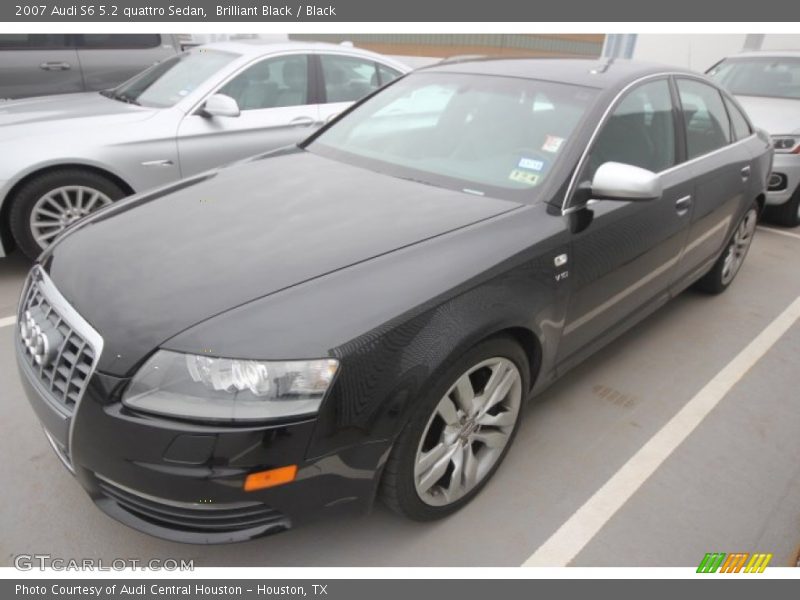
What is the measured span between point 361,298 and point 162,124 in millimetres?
3042

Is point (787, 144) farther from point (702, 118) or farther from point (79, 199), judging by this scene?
point (79, 199)

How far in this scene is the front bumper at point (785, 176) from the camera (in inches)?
205

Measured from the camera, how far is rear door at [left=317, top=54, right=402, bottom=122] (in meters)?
4.62

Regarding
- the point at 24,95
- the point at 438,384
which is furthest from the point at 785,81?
the point at 24,95

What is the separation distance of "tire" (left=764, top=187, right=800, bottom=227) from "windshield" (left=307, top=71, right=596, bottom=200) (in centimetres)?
420

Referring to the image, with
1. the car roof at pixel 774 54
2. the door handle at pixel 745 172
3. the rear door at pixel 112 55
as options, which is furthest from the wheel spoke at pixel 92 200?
the car roof at pixel 774 54

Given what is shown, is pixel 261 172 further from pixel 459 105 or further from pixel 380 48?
pixel 380 48

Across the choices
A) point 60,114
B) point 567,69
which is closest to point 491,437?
point 567,69

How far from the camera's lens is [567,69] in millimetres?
2764

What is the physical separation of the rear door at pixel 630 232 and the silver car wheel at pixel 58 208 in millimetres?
3186

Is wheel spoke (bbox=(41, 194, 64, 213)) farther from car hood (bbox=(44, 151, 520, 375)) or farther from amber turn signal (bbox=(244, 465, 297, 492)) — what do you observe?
amber turn signal (bbox=(244, 465, 297, 492))

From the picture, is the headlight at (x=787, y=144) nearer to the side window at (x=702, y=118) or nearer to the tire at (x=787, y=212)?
the tire at (x=787, y=212)

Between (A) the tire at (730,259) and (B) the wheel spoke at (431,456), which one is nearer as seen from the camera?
(B) the wheel spoke at (431,456)

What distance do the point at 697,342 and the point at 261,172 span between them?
9.05ft
